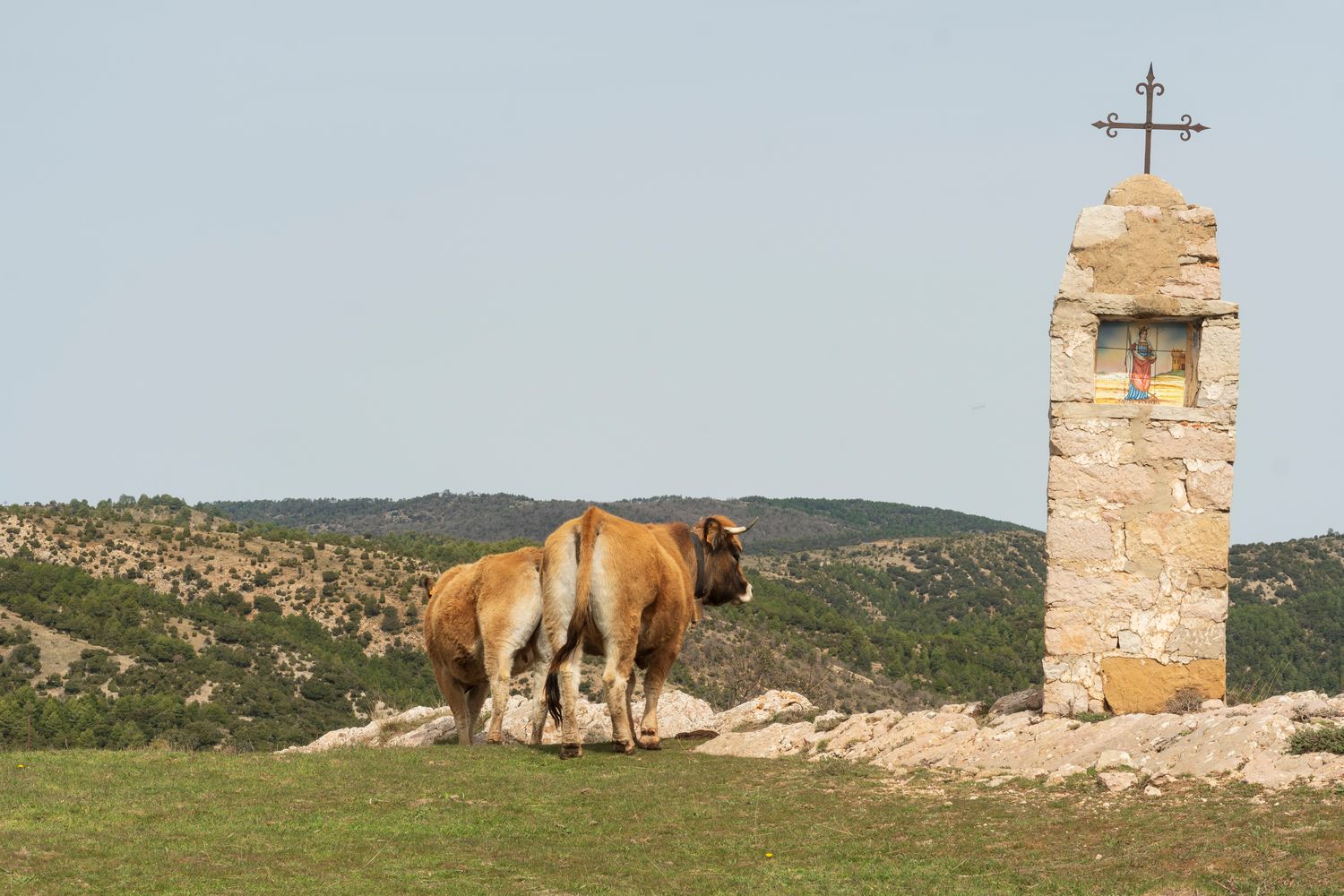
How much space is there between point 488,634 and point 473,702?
83.2 inches

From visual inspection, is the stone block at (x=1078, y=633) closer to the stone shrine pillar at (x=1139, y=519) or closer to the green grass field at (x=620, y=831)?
the stone shrine pillar at (x=1139, y=519)

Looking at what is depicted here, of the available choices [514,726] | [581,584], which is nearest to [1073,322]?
[581,584]

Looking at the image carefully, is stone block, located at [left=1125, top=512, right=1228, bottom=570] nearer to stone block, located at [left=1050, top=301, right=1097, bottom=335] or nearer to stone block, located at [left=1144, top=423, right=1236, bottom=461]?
stone block, located at [left=1144, top=423, right=1236, bottom=461]

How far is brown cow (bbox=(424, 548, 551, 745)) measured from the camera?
14.6m

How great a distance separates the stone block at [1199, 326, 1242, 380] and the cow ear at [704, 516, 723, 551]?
18.8ft

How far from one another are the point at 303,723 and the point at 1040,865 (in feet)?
79.8

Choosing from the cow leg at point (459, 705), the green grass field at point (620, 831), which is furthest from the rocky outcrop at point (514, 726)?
the green grass field at point (620, 831)

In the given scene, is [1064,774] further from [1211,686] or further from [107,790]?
[107,790]

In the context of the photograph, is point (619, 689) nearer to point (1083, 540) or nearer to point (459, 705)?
point (459, 705)

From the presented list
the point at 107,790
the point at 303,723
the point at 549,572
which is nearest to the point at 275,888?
the point at 107,790

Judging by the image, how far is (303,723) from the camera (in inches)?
1193

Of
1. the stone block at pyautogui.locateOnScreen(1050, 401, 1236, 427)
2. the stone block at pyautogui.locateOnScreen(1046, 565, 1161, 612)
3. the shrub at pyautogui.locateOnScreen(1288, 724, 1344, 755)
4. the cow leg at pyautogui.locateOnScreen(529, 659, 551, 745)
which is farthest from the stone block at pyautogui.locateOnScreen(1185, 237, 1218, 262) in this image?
the cow leg at pyautogui.locateOnScreen(529, 659, 551, 745)

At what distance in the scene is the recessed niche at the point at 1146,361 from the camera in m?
13.8

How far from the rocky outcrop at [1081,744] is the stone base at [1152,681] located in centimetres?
78
